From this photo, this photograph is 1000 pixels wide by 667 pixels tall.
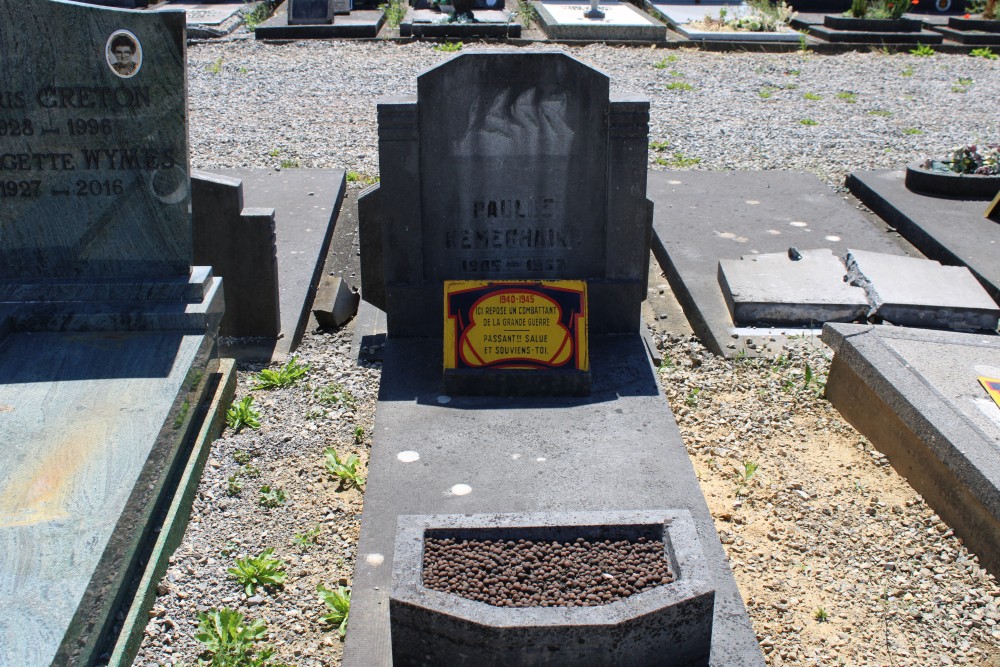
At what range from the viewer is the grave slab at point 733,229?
20.0ft

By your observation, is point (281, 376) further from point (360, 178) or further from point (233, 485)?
point (360, 178)

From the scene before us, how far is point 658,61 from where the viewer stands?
1423 centimetres

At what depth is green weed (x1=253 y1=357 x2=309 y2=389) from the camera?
530 centimetres

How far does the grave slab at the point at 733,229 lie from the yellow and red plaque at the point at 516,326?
1.21 m

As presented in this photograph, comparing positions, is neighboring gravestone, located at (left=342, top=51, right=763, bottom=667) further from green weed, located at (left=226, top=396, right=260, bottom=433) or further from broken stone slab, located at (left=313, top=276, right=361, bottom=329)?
green weed, located at (left=226, top=396, right=260, bottom=433)

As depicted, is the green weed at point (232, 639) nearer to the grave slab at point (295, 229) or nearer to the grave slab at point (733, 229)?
the grave slab at point (295, 229)

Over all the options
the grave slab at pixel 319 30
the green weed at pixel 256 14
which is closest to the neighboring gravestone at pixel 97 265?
the grave slab at pixel 319 30

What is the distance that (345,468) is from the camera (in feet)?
14.6

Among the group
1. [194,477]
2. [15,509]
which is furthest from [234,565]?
[15,509]

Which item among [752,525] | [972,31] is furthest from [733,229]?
[972,31]

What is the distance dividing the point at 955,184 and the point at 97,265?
271 inches

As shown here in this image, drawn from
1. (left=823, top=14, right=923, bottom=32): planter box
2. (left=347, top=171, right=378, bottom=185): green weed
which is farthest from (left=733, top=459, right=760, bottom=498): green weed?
(left=823, top=14, right=923, bottom=32): planter box

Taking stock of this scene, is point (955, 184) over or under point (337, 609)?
over

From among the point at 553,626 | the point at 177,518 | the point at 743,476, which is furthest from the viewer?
the point at 743,476
